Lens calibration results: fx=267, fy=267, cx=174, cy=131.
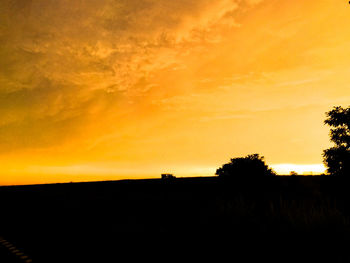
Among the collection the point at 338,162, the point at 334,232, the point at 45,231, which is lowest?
the point at 45,231

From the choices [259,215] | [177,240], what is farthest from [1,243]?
[259,215]

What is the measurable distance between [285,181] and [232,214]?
19.9m

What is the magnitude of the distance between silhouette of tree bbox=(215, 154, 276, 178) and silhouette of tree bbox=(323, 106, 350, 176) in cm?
674

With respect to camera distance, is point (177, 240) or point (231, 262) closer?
point (231, 262)

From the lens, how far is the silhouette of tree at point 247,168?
30.2m

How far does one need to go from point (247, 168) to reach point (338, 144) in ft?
30.9

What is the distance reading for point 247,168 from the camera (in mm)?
30672

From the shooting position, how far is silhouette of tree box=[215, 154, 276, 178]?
→ 30.2 metres

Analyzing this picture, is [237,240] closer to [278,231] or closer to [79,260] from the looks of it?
[278,231]

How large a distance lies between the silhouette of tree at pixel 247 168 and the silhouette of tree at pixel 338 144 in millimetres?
6737

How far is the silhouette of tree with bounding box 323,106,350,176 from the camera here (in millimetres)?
24828

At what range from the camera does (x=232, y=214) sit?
11023mm

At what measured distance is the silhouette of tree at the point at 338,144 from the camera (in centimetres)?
2483

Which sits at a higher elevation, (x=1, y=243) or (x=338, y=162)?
(x=338, y=162)
